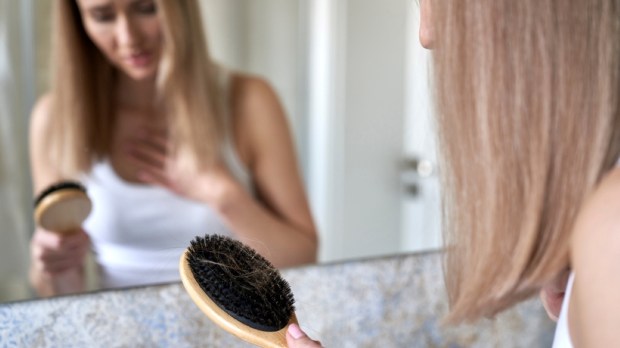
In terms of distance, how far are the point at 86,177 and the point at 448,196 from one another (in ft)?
0.77

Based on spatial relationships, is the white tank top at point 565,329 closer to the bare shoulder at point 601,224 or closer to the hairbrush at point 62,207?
the bare shoulder at point 601,224

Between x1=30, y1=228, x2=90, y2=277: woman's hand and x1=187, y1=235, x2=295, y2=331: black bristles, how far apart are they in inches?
A: 4.8

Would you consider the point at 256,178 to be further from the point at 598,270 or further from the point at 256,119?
the point at 598,270

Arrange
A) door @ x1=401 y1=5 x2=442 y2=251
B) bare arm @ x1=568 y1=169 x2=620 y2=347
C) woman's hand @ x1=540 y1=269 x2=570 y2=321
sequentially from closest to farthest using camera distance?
bare arm @ x1=568 y1=169 x2=620 y2=347, woman's hand @ x1=540 y1=269 x2=570 y2=321, door @ x1=401 y1=5 x2=442 y2=251

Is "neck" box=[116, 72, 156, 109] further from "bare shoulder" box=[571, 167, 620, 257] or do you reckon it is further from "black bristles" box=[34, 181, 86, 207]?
"bare shoulder" box=[571, 167, 620, 257]

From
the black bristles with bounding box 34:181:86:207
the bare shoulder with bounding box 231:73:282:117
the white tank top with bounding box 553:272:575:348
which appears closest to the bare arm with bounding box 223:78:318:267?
the bare shoulder with bounding box 231:73:282:117

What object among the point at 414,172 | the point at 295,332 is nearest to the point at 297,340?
the point at 295,332

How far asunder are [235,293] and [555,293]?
0.20m

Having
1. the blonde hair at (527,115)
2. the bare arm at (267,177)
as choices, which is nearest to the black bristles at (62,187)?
the bare arm at (267,177)

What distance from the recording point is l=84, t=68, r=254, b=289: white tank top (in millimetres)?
487

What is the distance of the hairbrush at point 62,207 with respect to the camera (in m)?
0.47

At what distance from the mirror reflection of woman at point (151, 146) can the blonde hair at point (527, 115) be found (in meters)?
0.15

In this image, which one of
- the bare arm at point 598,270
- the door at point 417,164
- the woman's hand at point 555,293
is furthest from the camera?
the door at point 417,164

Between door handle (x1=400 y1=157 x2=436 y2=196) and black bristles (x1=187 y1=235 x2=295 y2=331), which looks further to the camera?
door handle (x1=400 y1=157 x2=436 y2=196)
